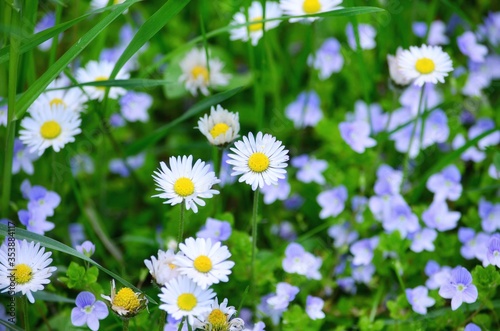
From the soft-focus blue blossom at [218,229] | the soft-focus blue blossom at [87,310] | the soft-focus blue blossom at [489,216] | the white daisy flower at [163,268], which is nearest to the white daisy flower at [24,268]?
the soft-focus blue blossom at [87,310]

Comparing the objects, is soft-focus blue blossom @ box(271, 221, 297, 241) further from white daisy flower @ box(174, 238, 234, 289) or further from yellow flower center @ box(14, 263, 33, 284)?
yellow flower center @ box(14, 263, 33, 284)

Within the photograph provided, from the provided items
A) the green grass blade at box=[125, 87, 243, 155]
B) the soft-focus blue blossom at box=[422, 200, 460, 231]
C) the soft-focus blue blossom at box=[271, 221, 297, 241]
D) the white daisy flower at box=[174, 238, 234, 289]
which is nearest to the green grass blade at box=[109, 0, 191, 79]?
the green grass blade at box=[125, 87, 243, 155]

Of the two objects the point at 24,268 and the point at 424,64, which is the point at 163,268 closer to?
the point at 24,268

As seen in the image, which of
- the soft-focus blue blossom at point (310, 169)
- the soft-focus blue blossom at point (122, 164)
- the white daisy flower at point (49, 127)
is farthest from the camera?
the soft-focus blue blossom at point (122, 164)

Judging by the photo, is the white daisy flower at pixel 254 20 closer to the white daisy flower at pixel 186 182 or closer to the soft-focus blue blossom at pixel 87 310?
the white daisy flower at pixel 186 182

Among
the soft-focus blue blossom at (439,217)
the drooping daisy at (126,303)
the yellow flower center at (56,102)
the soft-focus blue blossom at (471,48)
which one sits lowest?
the drooping daisy at (126,303)

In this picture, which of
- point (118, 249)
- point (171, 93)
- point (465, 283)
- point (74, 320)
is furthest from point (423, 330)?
point (171, 93)
